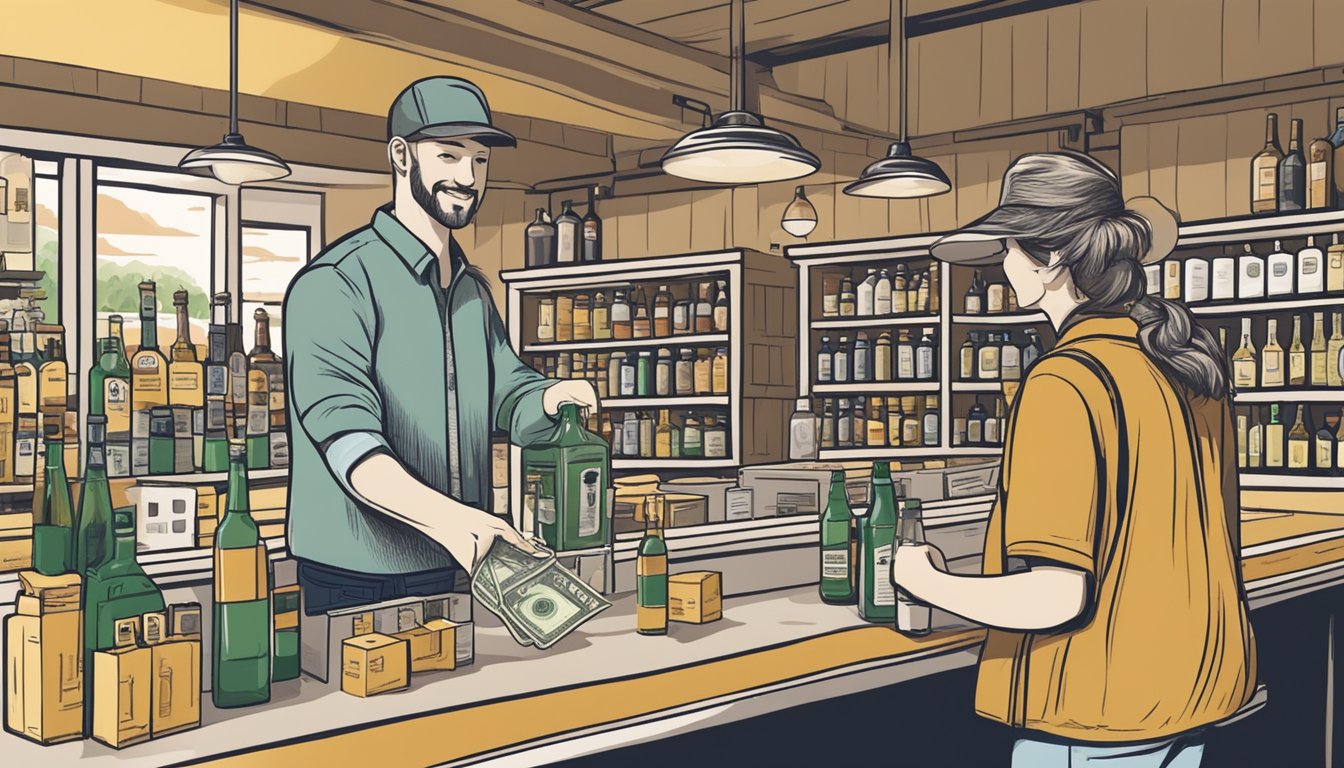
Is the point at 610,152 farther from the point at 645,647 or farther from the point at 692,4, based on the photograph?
the point at 645,647

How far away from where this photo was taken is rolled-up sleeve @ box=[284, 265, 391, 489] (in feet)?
5.91

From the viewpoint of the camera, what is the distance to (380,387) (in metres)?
1.97

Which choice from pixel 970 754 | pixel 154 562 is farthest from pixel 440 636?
pixel 970 754

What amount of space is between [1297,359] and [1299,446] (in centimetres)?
33

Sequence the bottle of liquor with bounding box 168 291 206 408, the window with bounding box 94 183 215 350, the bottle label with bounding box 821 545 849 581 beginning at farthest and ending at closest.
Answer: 1. the window with bounding box 94 183 215 350
2. the bottle of liquor with bounding box 168 291 206 408
3. the bottle label with bounding box 821 545 849 581

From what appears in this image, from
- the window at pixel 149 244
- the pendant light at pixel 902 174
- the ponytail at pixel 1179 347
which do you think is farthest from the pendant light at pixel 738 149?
the window at pixel 149 244

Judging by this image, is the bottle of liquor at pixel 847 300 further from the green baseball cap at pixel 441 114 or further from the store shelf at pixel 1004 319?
the green baseball cap at pixel 441 114

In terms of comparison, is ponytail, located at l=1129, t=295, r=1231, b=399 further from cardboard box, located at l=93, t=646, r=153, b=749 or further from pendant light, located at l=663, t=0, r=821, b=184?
pendant light, located at l=663, t=0, r=821, b=184

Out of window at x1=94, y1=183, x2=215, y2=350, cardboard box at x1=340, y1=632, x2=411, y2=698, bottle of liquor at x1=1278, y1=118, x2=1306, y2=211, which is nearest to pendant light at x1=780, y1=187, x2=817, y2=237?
bottle of liquor at x1=1278, y1=118, x2=1306, y2=211

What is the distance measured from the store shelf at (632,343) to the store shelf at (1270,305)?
230cm

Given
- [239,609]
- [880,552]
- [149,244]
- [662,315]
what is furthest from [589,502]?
[149,244]

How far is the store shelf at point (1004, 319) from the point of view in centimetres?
519

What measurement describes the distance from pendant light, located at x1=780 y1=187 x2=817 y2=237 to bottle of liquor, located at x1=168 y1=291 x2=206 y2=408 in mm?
3277

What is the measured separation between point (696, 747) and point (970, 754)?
0.71 m
